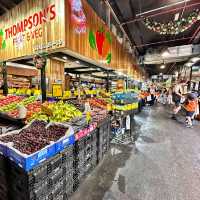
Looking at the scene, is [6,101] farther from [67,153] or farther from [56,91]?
[67,153]

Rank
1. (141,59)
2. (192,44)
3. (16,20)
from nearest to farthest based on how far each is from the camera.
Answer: (16,20)
(192,44)
(141,59)

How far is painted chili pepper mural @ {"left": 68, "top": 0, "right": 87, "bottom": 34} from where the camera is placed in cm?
264

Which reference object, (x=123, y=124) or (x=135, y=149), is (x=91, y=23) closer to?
(x=123, y=124)

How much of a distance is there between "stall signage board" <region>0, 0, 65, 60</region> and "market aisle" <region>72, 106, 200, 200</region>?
2592 mm

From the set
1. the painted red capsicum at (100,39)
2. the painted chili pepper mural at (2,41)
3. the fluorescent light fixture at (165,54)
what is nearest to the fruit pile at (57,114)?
the painted red capsicum at (100,39)

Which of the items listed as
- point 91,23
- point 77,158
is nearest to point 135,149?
point 77,158

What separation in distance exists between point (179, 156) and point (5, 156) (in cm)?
343

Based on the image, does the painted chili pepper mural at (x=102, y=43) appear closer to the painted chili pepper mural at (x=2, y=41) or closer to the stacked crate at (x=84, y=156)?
the stacked crate at (x=84, y=156)

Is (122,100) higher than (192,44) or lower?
lower

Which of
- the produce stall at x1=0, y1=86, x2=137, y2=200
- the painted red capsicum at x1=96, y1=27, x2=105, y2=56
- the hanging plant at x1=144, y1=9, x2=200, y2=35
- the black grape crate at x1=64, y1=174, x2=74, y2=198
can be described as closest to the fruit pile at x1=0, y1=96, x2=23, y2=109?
the produce stall at x1=0, y1=86, x2=137, y2=200

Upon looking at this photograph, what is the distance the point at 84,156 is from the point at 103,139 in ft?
2.60

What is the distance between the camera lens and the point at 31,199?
4.29 ft

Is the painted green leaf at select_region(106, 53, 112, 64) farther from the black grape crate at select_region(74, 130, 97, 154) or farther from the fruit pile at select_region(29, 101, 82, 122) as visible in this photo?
the black grape crate at select_region(74, 130, 97, 154)

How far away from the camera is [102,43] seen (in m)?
3.95
